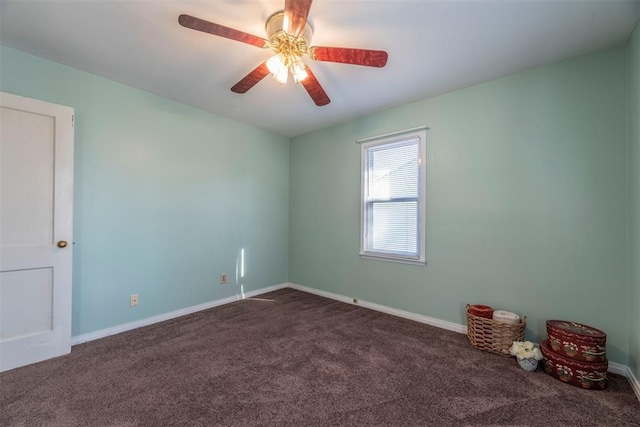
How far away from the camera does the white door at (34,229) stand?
2025 mm

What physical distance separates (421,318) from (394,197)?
140 cm

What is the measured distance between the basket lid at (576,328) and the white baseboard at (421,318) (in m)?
0.30

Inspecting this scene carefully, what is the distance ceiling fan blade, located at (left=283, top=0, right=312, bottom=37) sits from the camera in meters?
1.39

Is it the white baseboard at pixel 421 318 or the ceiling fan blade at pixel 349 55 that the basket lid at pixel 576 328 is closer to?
the white baseboard at pixel 421 318

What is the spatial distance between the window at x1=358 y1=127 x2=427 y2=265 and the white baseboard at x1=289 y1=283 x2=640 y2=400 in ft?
1.96

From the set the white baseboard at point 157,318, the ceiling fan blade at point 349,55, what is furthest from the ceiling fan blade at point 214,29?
the white baseboard at point 157,318

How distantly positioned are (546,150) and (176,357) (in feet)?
11.6

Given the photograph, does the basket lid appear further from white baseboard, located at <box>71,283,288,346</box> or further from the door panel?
the door panel

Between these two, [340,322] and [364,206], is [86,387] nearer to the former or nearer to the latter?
[340,322]

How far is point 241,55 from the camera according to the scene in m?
2.21

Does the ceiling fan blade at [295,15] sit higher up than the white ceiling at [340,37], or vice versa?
the white ceiling at [340,37]

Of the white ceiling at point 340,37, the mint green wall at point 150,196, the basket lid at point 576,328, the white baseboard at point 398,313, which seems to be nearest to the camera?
the white ceiling at point 340,37

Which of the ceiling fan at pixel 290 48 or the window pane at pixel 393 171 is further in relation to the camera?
the window pane at pixel 393 171

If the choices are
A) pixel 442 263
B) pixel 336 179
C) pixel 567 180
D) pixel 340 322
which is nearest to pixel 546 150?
pixel 567 180
